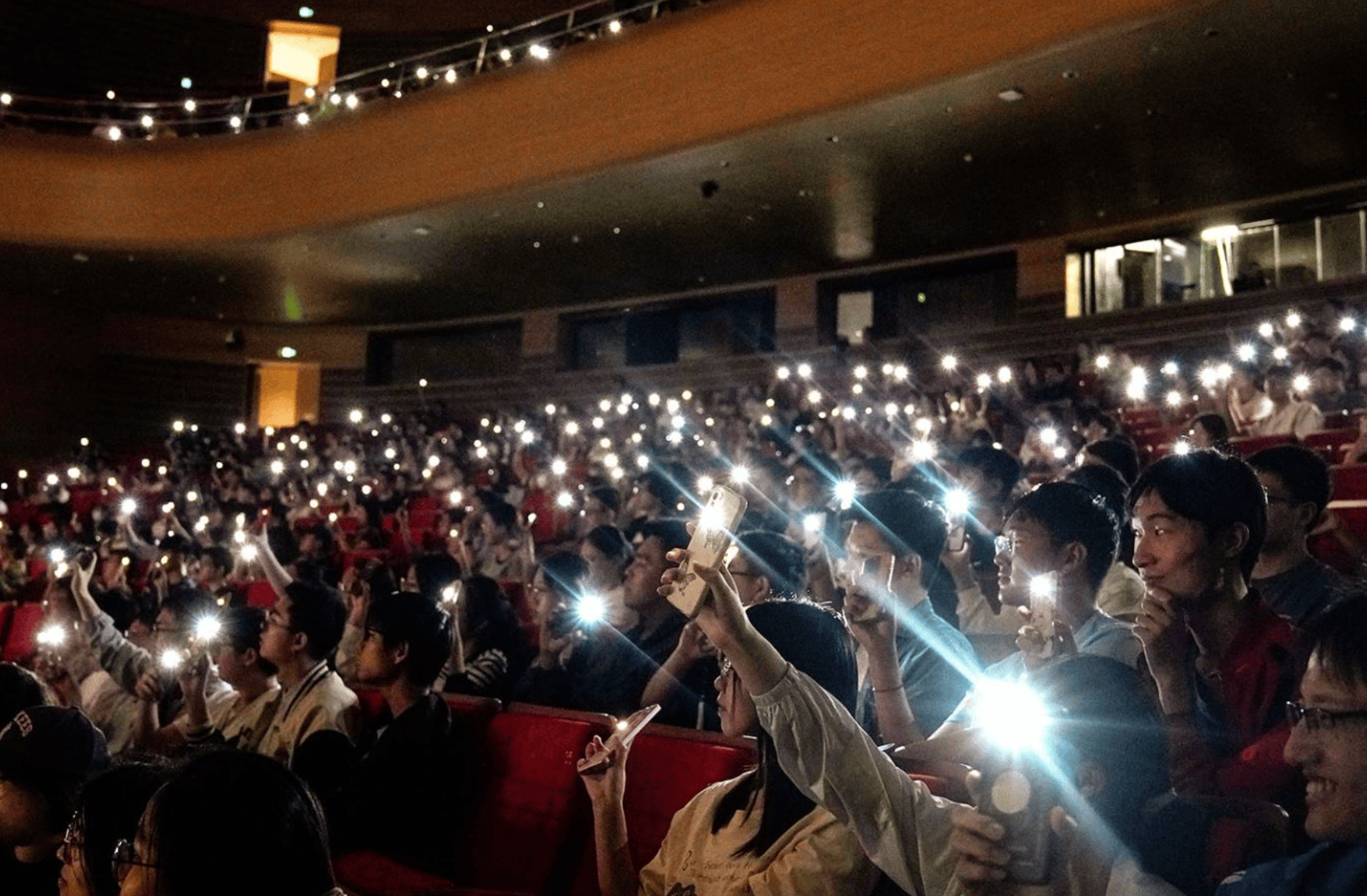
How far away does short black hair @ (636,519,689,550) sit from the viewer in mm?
2393

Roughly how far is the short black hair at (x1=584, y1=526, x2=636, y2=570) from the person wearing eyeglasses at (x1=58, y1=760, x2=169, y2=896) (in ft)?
5.54

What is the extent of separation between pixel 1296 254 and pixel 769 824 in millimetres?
7307

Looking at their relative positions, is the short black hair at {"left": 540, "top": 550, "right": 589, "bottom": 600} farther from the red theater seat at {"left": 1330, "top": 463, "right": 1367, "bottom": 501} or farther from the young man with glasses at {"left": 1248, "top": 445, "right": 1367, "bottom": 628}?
the red theater seat at {"left": 1330, "top": 463, "right": 1367, "bottom": 501}

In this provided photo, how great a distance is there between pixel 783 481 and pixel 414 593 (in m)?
2.05

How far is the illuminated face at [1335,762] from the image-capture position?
0.88 m

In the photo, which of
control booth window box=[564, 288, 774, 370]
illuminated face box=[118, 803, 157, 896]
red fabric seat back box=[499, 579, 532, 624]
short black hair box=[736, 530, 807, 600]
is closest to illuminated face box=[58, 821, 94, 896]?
illuminated face box=[118, 803, 157, 896]

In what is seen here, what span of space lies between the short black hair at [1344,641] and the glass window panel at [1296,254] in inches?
281

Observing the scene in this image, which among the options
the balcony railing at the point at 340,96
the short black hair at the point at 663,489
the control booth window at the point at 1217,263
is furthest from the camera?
the control booth window at the point at 1217,263

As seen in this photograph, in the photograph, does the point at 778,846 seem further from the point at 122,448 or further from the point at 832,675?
the point at 122,448

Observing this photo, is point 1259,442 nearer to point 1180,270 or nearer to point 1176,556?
point 1176,556

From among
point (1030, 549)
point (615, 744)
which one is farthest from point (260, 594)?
point (1030, 549)

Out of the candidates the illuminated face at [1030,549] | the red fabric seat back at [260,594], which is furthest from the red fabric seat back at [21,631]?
the illuminated face at [1030,549]

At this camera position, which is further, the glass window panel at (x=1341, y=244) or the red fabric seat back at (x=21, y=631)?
the glass window panel at (x=1341, y=244)

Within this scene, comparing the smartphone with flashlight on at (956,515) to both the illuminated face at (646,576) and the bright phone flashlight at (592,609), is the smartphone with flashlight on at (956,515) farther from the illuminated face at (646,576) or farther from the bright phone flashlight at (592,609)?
the bright phone flashlight at (592,609)
